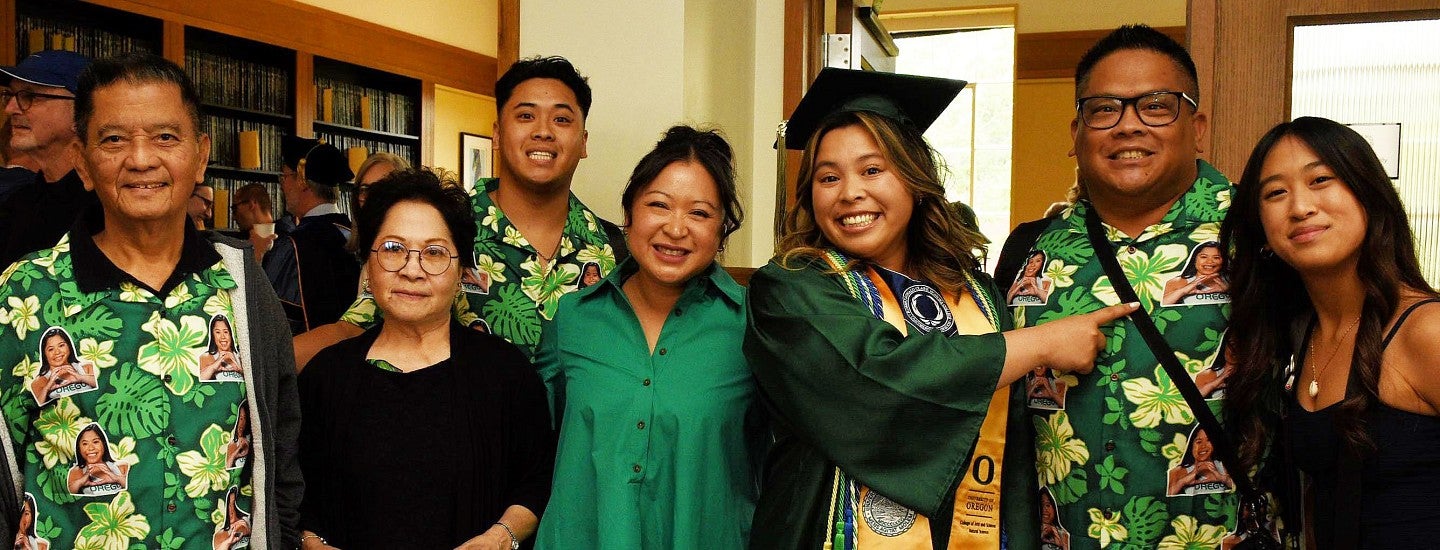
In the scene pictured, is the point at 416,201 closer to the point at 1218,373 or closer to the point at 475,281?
the point at 475,281

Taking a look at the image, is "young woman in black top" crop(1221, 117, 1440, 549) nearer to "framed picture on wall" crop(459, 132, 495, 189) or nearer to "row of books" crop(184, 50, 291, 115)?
"row of books" crop(184, 50, 291, 115)

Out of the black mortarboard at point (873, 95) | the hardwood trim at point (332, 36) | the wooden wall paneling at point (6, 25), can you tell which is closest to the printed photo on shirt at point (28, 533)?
the black mortarboard at point (873, 95)

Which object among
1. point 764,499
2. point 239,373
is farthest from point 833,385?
point 239,373

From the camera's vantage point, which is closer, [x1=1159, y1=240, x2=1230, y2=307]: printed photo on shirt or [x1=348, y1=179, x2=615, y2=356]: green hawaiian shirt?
[x1=1159, y1=240, x2=1230, y2=307]: printed photo on shirt

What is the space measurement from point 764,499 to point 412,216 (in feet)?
2.93

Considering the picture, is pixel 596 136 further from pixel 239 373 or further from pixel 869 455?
pixel 869 455

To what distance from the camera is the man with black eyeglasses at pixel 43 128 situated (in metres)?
2.34

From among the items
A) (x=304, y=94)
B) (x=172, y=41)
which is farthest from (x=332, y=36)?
(x=172, y=41)

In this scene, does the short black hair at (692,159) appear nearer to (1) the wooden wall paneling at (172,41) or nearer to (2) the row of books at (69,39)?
(2) the row of books at (69,39)

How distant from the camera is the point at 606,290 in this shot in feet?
7.09

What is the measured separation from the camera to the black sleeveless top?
165 cm

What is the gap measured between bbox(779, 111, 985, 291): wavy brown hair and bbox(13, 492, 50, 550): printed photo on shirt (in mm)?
1334

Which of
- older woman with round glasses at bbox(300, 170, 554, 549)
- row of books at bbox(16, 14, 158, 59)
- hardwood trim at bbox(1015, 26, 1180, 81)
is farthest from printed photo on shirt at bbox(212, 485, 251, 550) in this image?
hardwood trim at bbox(1015, 26, 1180, 81)

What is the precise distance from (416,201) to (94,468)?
74 cm
